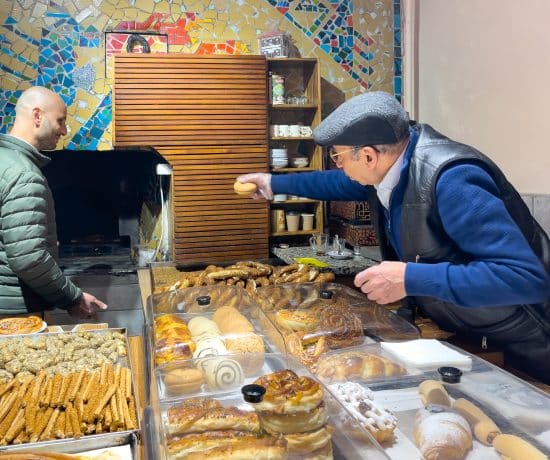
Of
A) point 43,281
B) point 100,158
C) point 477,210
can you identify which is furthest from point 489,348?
point 100,158

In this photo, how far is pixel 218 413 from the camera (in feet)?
3.77

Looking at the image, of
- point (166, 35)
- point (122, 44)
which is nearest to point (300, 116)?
point (166, 35)

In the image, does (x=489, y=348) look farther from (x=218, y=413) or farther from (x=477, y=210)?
(x=218, y=413)

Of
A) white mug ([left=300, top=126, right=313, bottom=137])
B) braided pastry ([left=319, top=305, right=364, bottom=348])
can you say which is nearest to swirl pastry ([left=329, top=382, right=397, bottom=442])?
braided pastry ([left=319, top=305, right=364, bottom=348])

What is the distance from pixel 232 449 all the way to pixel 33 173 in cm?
204

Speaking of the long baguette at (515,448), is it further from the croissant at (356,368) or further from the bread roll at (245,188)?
the bread roll at (245,188)

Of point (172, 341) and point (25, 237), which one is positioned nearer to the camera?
point (172, 341)

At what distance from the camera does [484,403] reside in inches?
50.4

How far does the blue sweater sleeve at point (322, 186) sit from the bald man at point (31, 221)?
3.72 feet

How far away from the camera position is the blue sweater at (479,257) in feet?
5.05

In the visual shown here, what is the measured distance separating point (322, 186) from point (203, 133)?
1.75 meters

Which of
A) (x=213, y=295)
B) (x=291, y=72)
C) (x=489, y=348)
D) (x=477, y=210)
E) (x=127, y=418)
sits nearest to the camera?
(x=127, y=418)

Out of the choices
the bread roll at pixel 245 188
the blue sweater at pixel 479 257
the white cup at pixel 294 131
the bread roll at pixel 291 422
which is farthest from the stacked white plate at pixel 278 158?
the bread roll at pixel 291 422

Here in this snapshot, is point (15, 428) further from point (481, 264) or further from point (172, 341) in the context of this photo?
point (481, 264)
